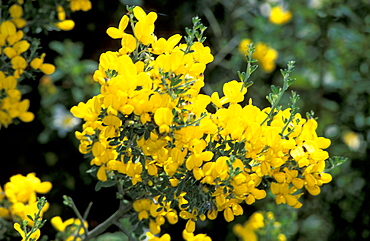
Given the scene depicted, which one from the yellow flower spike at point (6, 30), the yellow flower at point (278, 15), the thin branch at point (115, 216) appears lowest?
the yellow flower at point (278, 15)

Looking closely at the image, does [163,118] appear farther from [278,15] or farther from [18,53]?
[278,15]

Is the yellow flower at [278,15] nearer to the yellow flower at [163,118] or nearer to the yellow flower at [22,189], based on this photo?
the yellow flower at [22,189]

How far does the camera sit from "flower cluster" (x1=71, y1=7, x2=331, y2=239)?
1051 millimetres

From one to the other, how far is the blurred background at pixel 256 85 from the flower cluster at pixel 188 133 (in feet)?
2.76

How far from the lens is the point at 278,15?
311 cm

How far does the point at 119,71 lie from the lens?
3.48ft

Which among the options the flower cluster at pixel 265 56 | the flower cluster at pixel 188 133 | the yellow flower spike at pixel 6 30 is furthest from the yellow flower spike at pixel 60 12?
the flower cluster at pixel 265 56

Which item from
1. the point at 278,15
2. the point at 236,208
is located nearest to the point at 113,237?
the point at 236,208

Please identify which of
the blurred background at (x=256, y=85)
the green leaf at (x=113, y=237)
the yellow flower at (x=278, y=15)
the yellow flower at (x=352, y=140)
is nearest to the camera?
the green leaf at (x=113, y=237)

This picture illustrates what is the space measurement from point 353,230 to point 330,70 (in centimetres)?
84

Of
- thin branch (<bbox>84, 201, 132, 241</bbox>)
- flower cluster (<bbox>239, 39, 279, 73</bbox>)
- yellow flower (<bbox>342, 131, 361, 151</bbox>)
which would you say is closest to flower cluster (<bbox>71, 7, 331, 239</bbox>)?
thin branch (<bbox>84, 201, 132, 241</bbox>)

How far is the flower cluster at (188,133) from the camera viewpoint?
105 cm

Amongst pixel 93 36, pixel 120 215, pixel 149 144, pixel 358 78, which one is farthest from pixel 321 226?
pixel 149 144

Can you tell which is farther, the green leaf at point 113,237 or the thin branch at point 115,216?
the green leaf at point 113,237
